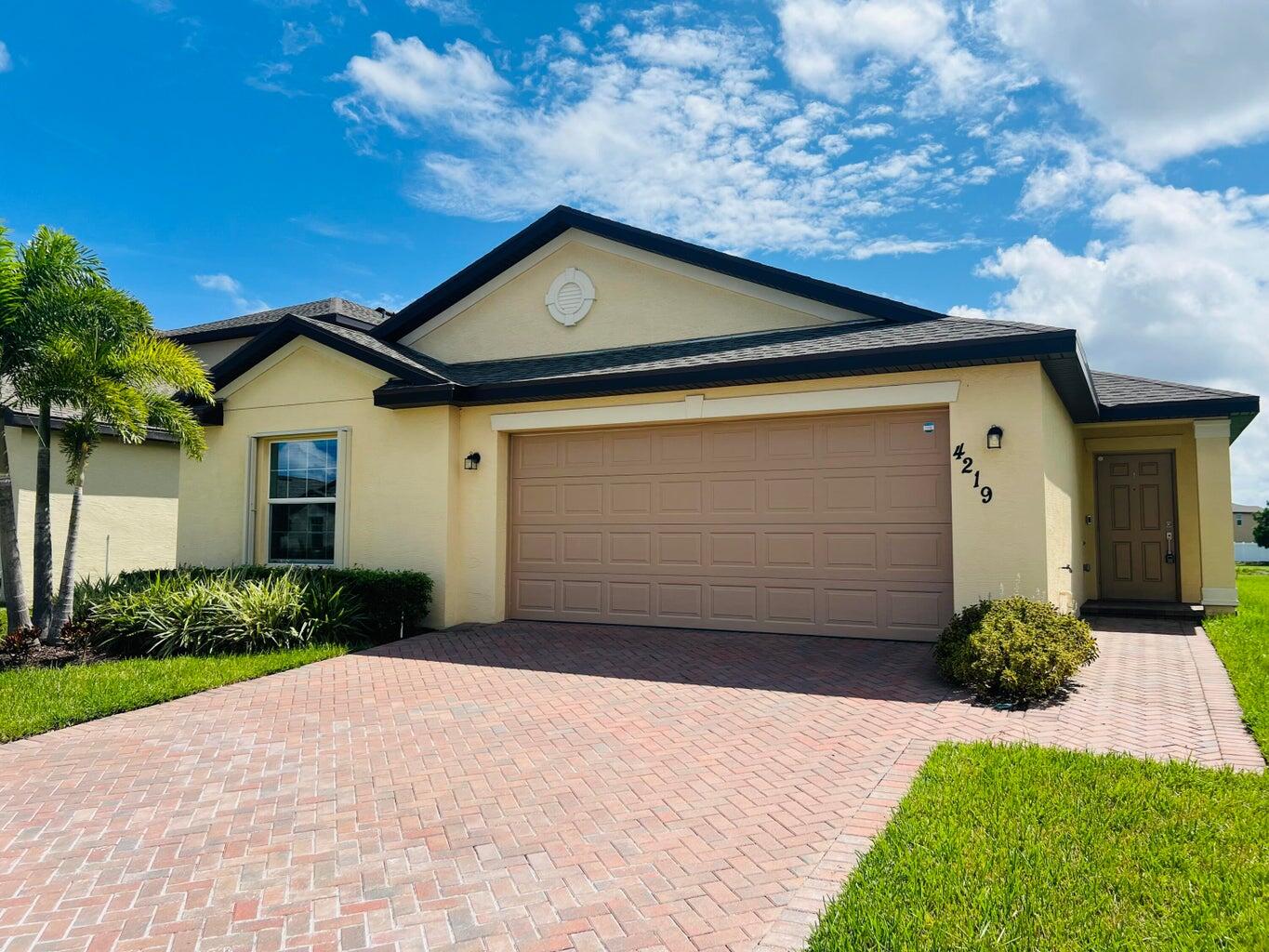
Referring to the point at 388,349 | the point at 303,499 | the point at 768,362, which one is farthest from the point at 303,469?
the point at 768,362

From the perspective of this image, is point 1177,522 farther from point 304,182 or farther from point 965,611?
point 304,182

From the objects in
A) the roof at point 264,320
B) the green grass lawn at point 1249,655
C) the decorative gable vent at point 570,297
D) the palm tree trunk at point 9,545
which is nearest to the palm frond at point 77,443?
the palm tree trunk at point 9,545

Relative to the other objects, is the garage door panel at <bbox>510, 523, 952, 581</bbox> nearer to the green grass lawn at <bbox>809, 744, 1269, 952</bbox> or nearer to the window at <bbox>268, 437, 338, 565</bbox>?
the window at <bbox>268, 437, 338, 565</bbox>

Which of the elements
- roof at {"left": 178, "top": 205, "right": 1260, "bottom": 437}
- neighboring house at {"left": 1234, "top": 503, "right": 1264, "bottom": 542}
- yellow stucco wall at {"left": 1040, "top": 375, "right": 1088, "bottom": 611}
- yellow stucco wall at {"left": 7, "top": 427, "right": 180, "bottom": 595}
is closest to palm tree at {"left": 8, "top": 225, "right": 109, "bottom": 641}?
roof at {"left": 178, "top": 205, "right": 1260, "bottom": 437}

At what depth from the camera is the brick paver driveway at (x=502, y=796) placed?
10.5ft

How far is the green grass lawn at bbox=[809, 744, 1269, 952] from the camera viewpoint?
9.41ft

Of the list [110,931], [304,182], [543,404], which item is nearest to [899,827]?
[110,931]

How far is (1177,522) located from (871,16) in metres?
9.98

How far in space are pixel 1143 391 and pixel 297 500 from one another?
14.3 m

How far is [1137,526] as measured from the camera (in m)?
13.4

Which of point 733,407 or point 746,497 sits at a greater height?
point 733,407

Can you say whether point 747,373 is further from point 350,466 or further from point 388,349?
point 350,466

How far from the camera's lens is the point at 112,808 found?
14.4 ft

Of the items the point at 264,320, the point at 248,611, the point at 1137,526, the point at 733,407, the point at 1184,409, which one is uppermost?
the point at 264,320
